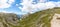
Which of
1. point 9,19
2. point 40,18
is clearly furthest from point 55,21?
point 9,19

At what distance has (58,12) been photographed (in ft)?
3.24

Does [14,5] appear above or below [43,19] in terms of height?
above

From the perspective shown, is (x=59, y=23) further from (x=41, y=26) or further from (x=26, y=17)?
(x=26, y=17)

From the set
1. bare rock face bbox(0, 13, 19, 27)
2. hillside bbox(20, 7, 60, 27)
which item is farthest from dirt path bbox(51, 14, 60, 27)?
bare rock face bbox(0, 13, 19, 27)

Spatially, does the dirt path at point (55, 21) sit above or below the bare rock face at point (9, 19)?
below

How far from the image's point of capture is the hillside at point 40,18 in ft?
3.25

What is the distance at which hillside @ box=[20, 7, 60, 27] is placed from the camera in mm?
992

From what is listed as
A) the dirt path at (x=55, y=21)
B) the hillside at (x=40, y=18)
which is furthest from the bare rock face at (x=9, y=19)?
the dirt path at (x=55, y=21)

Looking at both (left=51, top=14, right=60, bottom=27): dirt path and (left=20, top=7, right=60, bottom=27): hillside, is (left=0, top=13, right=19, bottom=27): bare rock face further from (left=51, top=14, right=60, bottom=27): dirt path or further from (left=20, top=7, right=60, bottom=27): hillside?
(left=51, top=14, right=60, bottom=27): dirt path

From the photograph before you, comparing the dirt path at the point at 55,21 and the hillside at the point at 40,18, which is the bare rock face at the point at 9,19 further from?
the dirt path at the point at 55,21

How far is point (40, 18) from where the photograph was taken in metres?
1.00

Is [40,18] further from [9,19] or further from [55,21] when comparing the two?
[9,19]

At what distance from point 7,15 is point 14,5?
0.10 meters

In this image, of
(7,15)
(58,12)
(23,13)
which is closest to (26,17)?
(23,13)
